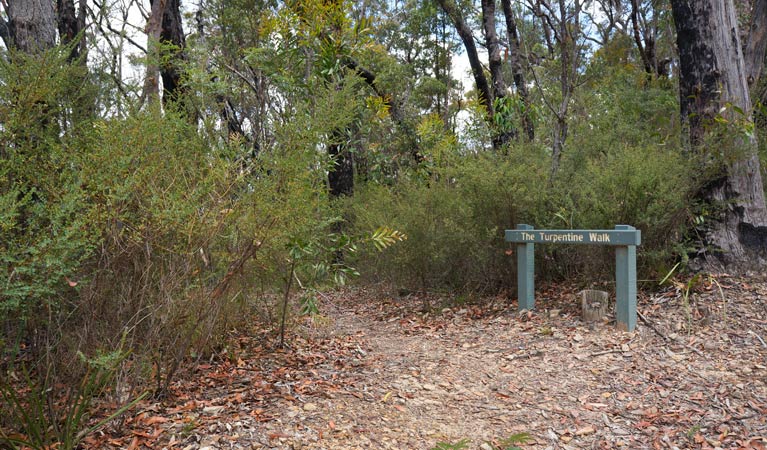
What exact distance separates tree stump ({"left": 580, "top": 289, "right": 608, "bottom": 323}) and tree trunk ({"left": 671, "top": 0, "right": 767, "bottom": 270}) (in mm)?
1296

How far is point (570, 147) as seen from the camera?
21.3 feet

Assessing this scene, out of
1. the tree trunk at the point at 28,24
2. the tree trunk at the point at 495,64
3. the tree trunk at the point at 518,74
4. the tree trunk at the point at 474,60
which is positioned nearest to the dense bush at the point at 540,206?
the tree trunk at the point at 518,74

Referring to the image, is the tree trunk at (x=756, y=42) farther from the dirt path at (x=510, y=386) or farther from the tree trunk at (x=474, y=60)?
the tree trunk at (x=474, y=60)

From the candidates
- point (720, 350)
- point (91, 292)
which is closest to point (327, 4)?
point (91, 292)

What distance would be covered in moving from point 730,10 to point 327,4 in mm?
4110

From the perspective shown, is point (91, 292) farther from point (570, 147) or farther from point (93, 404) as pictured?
point (570, 147)

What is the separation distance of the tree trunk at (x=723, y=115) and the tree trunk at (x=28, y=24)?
564 centimetres

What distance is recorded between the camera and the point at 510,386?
13.9ft

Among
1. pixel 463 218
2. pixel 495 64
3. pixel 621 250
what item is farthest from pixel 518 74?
pixel 621 250

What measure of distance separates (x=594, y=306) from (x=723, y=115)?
2.35m

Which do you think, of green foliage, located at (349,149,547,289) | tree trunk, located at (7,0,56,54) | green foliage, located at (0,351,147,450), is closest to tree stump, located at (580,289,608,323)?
green foliage, located at (349,149,547,289)

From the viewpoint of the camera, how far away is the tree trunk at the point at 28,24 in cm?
401

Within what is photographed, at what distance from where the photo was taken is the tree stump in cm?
518

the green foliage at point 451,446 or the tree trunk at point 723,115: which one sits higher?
the tree trunk at point 723,115
